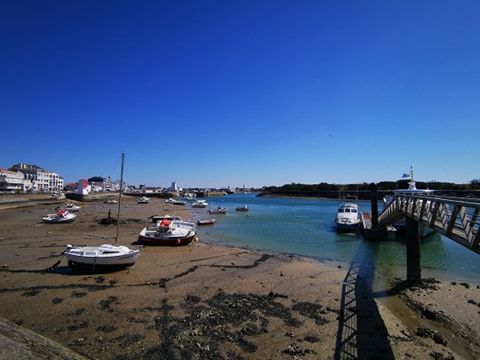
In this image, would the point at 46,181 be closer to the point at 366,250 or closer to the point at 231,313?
the point at 366,250

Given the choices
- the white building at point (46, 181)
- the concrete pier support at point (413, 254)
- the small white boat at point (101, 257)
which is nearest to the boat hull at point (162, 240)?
the small white boat at point (101, 257)

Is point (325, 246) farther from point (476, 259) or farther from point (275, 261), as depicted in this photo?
point (476, 259)

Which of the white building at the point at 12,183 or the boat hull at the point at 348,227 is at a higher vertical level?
the white building at the point at 12,183

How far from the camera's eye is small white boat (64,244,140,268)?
1652 centimetres

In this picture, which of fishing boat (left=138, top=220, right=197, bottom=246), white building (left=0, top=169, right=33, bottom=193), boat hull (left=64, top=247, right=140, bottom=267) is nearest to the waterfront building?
white building (left=0, top=169, right=33, bottom=193)

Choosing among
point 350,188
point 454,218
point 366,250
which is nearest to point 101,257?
point 454,218

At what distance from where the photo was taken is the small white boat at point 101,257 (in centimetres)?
1652

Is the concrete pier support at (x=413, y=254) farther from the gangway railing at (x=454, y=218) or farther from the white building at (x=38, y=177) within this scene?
the white building at (x=38, y=177)

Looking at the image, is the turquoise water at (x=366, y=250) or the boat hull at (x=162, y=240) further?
the boat hull at (x=162, y=240)

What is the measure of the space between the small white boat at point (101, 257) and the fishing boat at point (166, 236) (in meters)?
8.49

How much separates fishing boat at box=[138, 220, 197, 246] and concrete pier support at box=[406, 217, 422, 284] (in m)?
18.5

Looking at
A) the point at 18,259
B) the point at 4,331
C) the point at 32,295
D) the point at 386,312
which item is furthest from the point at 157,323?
the point at 18,259

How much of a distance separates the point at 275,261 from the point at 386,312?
32.2 feet

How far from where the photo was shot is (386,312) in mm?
12297
